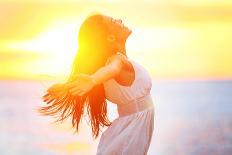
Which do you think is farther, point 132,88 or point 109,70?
point 132,88

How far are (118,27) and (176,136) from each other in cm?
544

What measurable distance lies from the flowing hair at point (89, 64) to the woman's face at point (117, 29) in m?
0.03

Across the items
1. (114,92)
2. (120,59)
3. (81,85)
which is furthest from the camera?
(114,92)

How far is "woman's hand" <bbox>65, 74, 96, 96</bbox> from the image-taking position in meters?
3.36

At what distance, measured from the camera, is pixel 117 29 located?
3.77 m

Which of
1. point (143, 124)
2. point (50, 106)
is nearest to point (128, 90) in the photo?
point (143, 124)

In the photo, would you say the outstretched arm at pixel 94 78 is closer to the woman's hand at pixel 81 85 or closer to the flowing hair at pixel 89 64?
the woman's hand at pixel 81 85

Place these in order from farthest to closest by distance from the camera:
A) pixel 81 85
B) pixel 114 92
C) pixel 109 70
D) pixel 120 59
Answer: pixel 114 92 < pixel 120 59 < pixel 109 70 < pixel 81 85

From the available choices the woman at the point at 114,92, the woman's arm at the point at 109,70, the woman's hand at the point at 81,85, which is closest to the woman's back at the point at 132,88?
the woman at the point at 114,92

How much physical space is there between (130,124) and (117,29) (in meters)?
0.52

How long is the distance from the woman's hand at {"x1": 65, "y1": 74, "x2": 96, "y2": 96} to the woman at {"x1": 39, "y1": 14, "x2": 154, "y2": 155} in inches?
9.7

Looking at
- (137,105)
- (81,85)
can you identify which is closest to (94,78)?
(81,85)

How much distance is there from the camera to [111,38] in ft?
12.3

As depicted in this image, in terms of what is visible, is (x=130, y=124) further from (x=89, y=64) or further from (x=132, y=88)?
(x=89, y=64)
